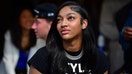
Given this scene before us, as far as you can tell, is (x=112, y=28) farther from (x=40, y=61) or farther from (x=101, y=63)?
(x=40, y=61)

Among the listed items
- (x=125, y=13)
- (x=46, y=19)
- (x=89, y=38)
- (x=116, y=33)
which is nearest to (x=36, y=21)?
(x=46, y=19)

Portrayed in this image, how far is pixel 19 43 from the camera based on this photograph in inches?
235

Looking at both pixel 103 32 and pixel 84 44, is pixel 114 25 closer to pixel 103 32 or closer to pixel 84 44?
pixel 103 32

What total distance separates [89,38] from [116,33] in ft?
8.10

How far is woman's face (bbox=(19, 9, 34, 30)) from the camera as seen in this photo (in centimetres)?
609

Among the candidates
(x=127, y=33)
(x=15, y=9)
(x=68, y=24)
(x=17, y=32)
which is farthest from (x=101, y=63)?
(x=15, y=9)

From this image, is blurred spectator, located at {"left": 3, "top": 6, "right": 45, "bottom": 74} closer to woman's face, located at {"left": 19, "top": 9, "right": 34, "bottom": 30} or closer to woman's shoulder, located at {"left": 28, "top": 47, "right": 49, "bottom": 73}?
woman's face, located at {"left": 19, "top": 9, "right": 34, "bottom": 30}

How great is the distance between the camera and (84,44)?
3893mm

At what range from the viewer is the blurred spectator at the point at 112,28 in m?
6.34

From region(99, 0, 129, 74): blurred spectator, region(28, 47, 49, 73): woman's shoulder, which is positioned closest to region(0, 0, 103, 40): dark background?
region(99, 0, 129, 74): blurred spectator

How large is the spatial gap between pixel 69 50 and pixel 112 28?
8.68ft

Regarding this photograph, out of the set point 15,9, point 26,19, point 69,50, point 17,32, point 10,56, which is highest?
point 69,50

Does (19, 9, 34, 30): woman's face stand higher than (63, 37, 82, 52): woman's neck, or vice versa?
(63, 37, 82, 52): woman's neck

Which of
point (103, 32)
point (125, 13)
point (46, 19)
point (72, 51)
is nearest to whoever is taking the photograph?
point (72, 51)
